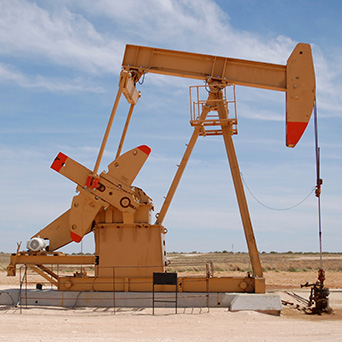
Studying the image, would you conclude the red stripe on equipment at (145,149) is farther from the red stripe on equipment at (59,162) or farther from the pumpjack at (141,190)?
the red stripe on equipment at (59,162)

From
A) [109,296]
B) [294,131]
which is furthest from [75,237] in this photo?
[294,131]

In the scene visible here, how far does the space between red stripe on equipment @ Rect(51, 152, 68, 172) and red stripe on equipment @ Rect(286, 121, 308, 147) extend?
5312mm

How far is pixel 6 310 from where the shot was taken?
454 inches

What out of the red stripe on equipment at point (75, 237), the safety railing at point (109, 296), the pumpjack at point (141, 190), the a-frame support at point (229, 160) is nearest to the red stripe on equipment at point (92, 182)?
the pumpjack at point (141, 190)

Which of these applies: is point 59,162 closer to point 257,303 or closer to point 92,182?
point 92,182

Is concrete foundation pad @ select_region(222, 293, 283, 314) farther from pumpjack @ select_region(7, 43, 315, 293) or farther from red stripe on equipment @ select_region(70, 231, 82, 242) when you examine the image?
red stripe on equipment @ select_region(70, 231, 82, 242)

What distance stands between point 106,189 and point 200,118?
2.83m

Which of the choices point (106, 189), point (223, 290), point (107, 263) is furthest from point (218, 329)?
point (106, 189)

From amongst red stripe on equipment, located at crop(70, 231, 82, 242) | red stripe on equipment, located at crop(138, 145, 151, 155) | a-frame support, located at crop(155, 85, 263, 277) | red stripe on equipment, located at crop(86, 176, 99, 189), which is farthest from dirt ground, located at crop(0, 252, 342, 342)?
red stripe on equipment, located at crop(138, 145, 151, 155)

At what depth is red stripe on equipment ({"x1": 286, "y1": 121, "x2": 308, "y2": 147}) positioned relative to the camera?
11.8m

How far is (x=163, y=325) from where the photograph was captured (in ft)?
31.3

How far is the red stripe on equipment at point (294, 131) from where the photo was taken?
11789 mm

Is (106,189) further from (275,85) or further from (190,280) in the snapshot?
(275,85)

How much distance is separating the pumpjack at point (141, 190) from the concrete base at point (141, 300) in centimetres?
25
